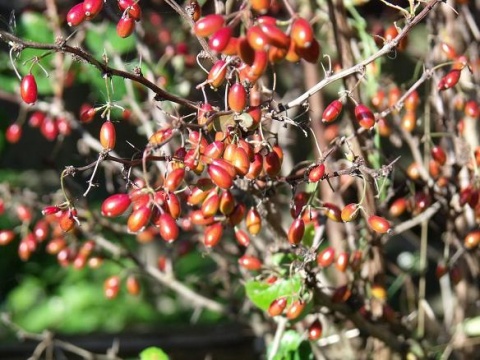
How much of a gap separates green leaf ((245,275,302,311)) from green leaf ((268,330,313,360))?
0.15 metres

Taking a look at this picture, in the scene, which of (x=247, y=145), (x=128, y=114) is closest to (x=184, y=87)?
(x=128, y=114)

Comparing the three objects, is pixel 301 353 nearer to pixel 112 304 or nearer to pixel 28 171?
pixel 112 304

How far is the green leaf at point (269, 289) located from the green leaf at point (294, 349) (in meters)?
0.15

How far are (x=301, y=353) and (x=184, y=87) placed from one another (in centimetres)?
103

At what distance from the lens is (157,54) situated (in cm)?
274

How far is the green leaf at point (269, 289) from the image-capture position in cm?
135

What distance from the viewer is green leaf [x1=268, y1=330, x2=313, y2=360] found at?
1513 mm

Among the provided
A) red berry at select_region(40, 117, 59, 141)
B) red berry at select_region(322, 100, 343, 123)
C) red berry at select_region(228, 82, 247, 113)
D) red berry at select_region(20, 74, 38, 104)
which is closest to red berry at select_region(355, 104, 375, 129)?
red berry at select_region(322, 100, 343, 123)

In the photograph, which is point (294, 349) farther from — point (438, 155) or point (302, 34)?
point (302, 34)

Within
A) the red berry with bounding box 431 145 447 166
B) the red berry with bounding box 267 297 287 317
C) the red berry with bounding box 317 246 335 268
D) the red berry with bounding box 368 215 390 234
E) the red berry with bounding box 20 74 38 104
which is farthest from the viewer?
the red berry with bounding box 431 145 447 166

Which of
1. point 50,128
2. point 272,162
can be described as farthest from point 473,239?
point 50,128

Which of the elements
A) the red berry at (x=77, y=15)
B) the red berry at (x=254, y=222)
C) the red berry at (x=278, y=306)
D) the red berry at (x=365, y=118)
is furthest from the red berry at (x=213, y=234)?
the red berry at (x=77, y=15)

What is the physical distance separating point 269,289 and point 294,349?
0.60ft

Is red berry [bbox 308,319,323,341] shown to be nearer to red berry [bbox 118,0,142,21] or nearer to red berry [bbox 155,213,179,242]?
red berry [bbox 155,213,179,242]
